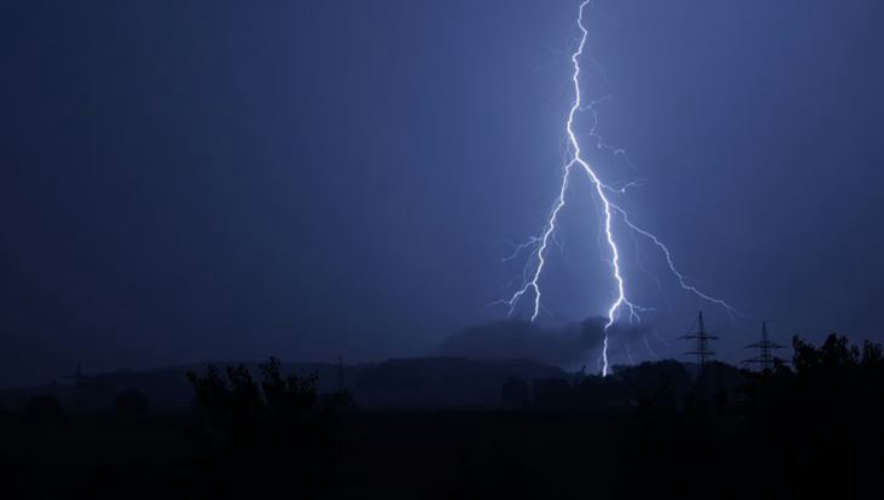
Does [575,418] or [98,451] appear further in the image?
[575,418]

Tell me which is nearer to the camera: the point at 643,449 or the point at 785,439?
the point at 785,439

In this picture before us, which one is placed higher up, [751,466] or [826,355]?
[826,355]

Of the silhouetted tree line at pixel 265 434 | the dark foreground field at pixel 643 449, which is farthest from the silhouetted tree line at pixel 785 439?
the silhouetted tree line at pixel 265 434

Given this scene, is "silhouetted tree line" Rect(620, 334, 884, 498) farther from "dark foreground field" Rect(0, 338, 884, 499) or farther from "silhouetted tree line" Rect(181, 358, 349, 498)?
"silhouetted tree line" Rect(181, 358, 349, 498)

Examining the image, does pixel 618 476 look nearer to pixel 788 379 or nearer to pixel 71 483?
pixel 788 379

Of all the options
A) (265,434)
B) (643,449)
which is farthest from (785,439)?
(265,434)

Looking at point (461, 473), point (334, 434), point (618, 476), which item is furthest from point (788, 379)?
point (334, 434)

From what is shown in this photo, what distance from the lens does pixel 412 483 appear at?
28.9 m

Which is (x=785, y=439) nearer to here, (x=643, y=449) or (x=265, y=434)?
(x=643, y=449)

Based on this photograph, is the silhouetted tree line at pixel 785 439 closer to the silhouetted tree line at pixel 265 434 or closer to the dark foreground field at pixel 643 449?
the dark foreground field at pixel 643 449

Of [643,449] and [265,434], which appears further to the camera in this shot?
Result: [643,449]

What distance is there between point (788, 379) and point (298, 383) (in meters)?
7.65

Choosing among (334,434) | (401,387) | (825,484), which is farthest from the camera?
(401,387)

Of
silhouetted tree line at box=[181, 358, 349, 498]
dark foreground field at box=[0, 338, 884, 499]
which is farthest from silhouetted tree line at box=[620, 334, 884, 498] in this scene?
silhouetted tree line at box=[181, 358, 349, 498]
